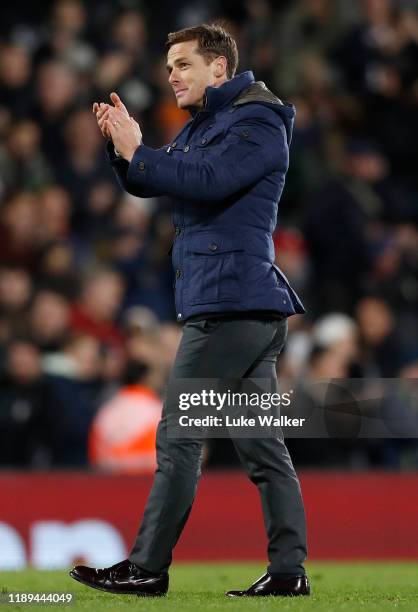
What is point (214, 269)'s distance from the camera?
4754mm

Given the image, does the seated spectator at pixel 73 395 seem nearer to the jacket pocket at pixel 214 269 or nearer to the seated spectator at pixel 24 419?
the seated spectator at pixel 24 419

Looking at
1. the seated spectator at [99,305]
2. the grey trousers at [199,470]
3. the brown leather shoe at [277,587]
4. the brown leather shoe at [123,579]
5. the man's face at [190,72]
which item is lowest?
the brown leather shoe at [277,587]

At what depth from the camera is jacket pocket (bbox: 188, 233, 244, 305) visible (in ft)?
15.6

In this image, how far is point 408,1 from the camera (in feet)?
41.5

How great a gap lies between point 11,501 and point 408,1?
7.11 metres

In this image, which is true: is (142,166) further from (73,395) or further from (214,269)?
(73,395)

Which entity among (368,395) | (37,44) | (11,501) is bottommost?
(11,501)

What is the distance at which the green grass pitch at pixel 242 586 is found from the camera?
4500 mm

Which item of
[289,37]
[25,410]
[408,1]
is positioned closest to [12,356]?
[25,410]

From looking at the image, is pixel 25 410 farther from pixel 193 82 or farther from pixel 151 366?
pixel 193 82

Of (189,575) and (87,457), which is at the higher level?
(87,457)

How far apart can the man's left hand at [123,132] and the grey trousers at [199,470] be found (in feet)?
2.19

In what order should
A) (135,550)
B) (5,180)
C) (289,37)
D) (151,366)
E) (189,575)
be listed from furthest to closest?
(289,37) < (5,180) < (151,366) < (189,575) < (135,550)

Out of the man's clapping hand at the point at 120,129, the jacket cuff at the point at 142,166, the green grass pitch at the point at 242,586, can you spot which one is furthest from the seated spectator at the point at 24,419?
the jacket cuff at the point at 142,166
